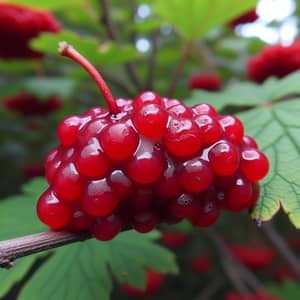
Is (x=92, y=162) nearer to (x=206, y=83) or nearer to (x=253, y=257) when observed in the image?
(x=206, y=83)

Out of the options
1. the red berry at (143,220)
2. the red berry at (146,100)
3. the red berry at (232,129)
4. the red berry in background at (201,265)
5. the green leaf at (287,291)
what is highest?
the red berry at (146,100)

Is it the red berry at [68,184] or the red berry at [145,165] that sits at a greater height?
the red berry at [145,165]

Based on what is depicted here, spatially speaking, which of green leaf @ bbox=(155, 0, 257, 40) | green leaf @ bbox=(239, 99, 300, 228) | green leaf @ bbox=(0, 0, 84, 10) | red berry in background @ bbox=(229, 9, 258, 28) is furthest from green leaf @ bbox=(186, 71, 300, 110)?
red berry in background @ bbox=(229, 9, 258, 28)

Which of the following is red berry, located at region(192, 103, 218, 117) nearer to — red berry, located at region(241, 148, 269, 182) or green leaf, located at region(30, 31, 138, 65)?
red berry, located at region(241, 148, 269, 182)

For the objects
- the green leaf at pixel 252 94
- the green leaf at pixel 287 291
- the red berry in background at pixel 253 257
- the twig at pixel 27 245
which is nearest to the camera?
the twig at pixel 27 245

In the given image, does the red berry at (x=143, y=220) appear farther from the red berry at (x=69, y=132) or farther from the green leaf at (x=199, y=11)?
the green leaf at (x=199, y=11)

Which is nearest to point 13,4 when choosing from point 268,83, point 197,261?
point 268,83

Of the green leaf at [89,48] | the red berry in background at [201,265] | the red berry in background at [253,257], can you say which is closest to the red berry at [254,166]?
the green leaf at [89,48]

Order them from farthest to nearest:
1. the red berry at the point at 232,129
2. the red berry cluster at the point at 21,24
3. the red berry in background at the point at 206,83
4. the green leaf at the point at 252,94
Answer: the red berry in background at the point at 206,83, the red berry cluster at the point at 21,24, the green leaf at the point at 252,94, the red berry at the point at 232,129
